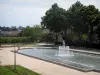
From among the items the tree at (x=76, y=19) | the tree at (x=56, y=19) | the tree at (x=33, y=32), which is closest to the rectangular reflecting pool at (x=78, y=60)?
the tree at (x=76, y=19)

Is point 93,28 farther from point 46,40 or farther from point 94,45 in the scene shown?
point 46,40

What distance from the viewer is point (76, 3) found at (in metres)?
51.3

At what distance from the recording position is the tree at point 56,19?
51594mm

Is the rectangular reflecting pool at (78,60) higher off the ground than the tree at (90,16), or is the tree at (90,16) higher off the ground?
the tree at (90,16)

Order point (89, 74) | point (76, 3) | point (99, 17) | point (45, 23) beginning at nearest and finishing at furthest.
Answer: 1. point (89, 74)
2. point (99, 17)
3. point (76, 3)
4. point (45, 23)

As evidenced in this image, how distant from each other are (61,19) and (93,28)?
955 cm

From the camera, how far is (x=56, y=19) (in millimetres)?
52031

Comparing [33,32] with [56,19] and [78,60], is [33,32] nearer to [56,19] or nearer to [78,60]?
[56,19]

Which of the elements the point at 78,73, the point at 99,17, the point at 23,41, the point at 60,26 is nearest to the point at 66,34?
the point at 60,26

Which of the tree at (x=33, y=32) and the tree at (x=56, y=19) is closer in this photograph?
the tree at (x=56, y=19)

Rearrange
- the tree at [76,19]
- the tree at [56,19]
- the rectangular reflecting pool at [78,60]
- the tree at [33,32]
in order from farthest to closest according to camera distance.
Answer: the tree at [33,32], the tree at [56,19], the tree at [76,19], the rectangular reflecting pool at [78,60]

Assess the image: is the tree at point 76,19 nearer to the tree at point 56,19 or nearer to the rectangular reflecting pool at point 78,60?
the tree at point 56,19

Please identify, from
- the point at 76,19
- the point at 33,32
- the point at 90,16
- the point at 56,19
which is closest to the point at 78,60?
the point at 90,16

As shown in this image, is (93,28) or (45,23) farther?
(45,23)
